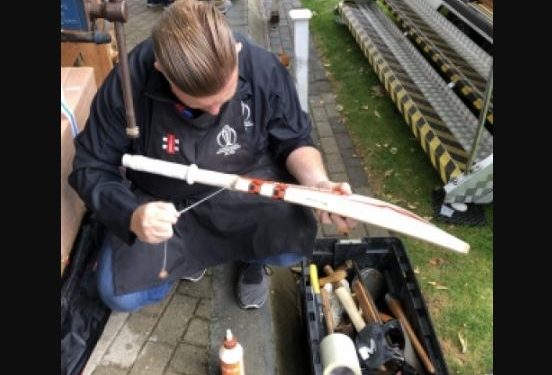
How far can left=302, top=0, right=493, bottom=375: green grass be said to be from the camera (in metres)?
2.68

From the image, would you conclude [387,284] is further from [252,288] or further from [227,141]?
[227,141]

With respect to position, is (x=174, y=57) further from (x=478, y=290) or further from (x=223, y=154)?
(x=478, y=290)

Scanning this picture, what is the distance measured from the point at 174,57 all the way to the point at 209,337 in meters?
1.41

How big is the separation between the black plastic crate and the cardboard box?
1144 mm

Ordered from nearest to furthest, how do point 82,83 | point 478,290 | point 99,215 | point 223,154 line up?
point 99,215 → point 223,154 → point 82,83 → point 478,290

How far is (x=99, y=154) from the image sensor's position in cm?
194

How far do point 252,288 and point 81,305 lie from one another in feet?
2.70

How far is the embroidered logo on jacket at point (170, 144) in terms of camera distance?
1941mm

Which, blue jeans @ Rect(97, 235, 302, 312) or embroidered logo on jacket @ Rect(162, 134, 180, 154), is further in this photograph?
blue jeans @ Rect(97, 235, 302, 312)

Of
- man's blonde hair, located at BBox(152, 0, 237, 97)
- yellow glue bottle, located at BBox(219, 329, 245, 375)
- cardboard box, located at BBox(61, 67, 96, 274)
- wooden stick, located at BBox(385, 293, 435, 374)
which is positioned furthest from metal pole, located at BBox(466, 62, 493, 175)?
cardboard box, located at BBox(61, 67, 96, 274)

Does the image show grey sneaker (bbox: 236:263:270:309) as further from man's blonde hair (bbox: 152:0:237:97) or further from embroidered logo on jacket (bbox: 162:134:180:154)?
man's blonde hair (bbox: 152:0:237:97)

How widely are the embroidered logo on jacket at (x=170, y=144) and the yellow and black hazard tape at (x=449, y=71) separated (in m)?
2.66

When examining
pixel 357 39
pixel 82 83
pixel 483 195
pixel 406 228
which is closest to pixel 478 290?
pixel 483 195

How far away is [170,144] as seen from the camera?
1.95 meters
